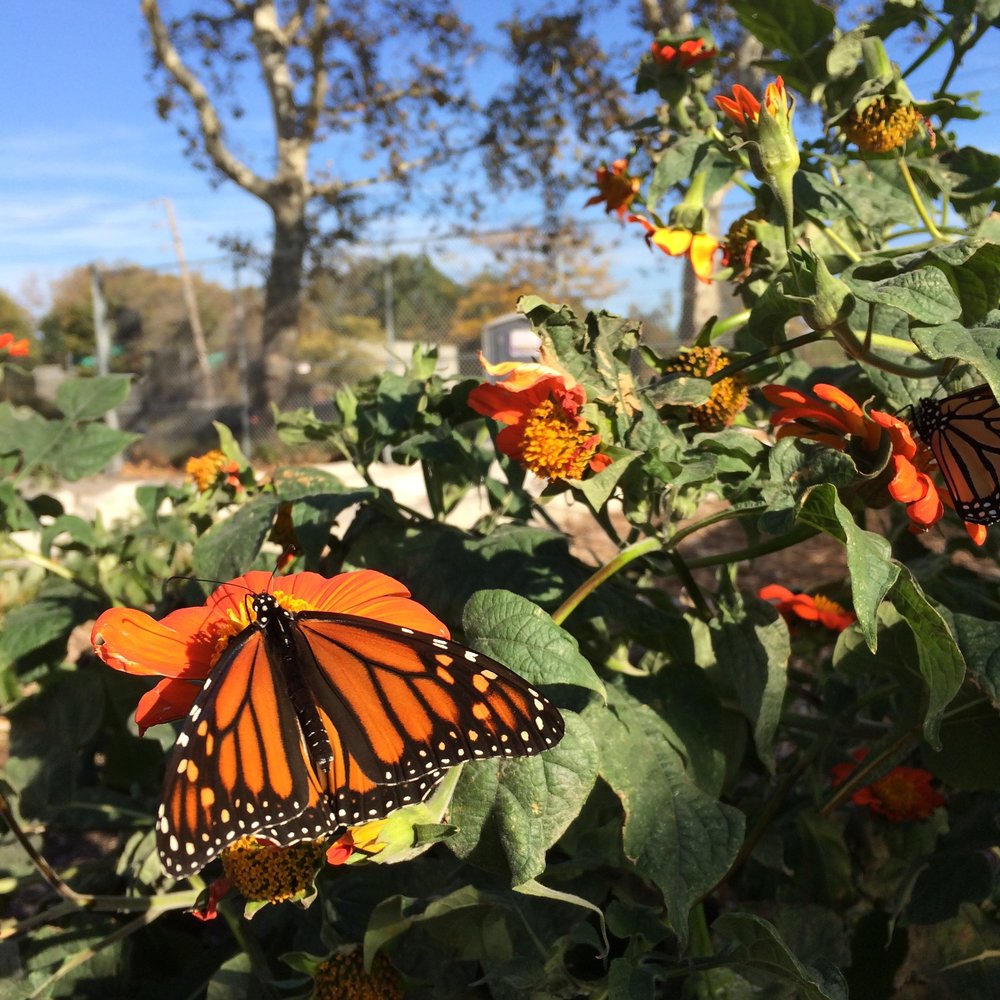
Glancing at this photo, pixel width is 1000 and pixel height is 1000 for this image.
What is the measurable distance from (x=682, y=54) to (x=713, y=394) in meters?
0.47

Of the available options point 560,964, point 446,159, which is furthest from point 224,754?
point 446,159

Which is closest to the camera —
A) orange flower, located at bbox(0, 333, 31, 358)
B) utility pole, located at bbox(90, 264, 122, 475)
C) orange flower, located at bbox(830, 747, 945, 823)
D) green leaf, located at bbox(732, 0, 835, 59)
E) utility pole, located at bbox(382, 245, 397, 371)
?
green leaf, located at bbox(732, 0, 835, 59)

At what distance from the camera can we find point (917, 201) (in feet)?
3.43

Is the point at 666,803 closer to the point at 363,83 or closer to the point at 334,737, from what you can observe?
the point at 334,737

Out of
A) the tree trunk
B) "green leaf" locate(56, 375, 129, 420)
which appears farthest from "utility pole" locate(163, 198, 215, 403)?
"green leaf" locate(56, 375, 129, 420)

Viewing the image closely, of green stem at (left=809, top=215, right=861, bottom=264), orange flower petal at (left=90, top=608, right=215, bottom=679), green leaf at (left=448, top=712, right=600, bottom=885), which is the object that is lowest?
green leaf at (left=448, top=712, right=600, bottom=885)

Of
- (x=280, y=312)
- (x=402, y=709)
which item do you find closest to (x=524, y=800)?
(x=402, y=709)

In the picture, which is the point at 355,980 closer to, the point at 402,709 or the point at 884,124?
the point at 402,709

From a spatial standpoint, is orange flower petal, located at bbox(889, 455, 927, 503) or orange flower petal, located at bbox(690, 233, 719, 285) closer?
orange flower petal, located at bbox(889, 455, 927, 503)

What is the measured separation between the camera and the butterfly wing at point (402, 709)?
634mm

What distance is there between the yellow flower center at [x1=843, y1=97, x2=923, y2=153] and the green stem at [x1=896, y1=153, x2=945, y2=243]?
3cm

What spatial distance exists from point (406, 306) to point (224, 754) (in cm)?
906

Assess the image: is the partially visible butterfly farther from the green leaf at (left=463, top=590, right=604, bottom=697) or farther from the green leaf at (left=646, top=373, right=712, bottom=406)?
the green leaf at (left=646, top=373, right=712, bottom=406)

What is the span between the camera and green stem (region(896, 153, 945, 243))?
1.03 m
